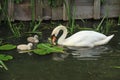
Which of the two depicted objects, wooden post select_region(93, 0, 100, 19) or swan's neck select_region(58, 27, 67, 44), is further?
wooden post select_region(93, 0, 100, 19)

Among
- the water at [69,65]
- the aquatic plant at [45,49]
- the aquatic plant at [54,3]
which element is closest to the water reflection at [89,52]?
the water at [69,65]

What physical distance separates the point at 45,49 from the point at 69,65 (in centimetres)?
93

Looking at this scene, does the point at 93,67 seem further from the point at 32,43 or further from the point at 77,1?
the point at 77,1

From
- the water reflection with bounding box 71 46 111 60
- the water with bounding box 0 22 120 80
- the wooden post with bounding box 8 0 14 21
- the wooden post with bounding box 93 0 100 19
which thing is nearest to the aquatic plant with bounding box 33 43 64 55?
the water with bounding box 0 22 120 80

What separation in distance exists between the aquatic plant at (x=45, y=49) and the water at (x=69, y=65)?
9 cm

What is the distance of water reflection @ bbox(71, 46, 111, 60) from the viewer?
29.8 ft

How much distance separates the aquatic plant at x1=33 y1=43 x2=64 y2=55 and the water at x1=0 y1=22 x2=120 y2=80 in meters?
0.09

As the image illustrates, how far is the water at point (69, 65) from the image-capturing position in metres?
8.12

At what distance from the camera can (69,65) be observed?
866 cm

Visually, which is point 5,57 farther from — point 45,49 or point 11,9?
point 11,9

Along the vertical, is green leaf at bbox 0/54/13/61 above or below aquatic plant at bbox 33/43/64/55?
below

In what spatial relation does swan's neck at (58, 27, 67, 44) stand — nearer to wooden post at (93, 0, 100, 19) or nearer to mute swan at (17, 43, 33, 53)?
mute swan at (17, 43, 33, 53)

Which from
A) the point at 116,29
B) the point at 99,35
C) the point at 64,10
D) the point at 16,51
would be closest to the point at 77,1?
the point at 64,10

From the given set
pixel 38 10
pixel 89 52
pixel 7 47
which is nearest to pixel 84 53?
pixel 89 52
